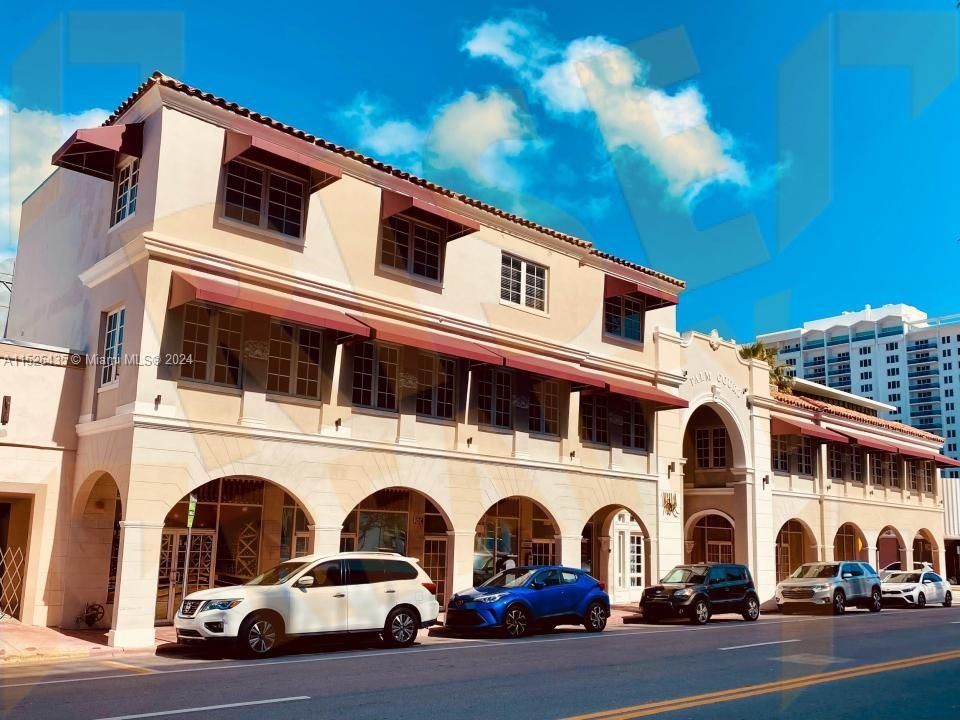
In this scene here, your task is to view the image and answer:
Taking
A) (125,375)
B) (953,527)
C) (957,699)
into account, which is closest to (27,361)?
(125,375)

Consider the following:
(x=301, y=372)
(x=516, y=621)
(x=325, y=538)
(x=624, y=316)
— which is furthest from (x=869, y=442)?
(x=301, y=372)

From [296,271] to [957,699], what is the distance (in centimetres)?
1451

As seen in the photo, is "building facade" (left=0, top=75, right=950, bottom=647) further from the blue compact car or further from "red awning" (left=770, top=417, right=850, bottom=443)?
"red awning" (left=770, top=417, right=850, bottom=443)

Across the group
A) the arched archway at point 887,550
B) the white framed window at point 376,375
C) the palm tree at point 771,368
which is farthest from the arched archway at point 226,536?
the arched archway at point 887,550

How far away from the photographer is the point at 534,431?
81.4 feet

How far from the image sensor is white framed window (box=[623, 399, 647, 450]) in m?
27.7

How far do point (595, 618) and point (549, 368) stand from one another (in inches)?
257

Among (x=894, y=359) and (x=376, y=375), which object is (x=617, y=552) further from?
(x=894, y=359)

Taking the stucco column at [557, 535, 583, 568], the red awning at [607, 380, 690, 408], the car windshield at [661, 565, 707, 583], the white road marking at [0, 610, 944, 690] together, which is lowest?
the white road marking at [0, 610, 944, 690]

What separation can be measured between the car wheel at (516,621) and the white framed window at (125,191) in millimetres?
11302

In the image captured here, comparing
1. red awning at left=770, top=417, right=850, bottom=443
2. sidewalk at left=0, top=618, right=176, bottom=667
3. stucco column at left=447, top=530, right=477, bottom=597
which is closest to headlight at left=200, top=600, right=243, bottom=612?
sidewalk at left=0, top=618, right=176, bottom=667

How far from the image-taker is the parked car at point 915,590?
32938mm

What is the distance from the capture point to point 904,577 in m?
33.7

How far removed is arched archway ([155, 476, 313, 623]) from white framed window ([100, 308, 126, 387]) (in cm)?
292
